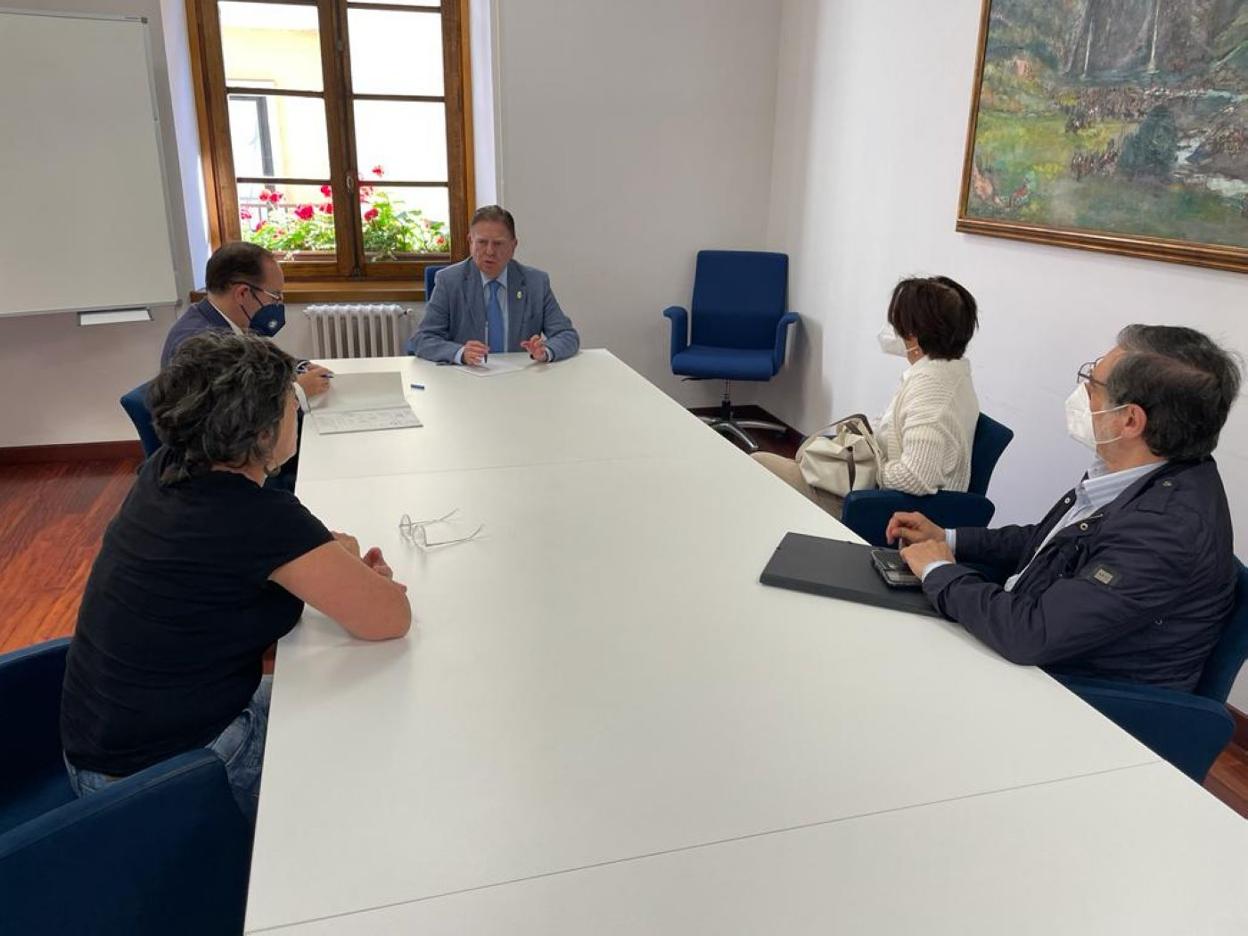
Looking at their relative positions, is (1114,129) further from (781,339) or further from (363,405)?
(363,405)

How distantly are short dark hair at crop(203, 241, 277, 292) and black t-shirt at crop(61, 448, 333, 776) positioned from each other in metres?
1.62

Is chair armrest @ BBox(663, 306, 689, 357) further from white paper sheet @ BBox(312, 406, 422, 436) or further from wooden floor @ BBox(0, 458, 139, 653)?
wooden floor @ BBox(0, 458, 139, 653)

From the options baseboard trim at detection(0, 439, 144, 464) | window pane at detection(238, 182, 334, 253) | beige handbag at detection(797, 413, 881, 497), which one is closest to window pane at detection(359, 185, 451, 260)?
window pane at detection(238, 182, 334, 253)

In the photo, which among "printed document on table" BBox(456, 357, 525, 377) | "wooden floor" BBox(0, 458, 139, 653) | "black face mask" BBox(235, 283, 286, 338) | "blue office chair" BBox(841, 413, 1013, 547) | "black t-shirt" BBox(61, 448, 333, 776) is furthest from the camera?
"printed document on table" BBox(456, 357, 525, 377)

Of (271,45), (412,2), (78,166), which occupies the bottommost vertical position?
(78,166)

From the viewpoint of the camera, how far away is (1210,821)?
108 cm

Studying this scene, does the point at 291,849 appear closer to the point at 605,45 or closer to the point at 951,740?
the point at 951,740

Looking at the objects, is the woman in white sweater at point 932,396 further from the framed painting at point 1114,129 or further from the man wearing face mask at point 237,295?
the man wearing face mask at point 237,295

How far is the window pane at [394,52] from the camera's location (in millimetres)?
4797

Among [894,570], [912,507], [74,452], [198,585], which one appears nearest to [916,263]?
[912,507]

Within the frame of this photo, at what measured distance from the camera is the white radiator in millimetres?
4719

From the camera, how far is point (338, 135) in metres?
4.88

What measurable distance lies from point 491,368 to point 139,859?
7.88ft

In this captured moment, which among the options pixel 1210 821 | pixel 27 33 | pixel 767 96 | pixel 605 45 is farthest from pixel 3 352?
pixel 1210 821
